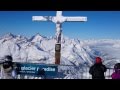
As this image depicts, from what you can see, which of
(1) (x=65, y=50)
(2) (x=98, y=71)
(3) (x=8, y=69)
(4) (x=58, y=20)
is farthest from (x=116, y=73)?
(3) (x=8, y=69)

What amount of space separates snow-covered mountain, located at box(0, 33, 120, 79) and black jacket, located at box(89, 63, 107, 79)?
6cm

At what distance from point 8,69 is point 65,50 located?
31.9 inches

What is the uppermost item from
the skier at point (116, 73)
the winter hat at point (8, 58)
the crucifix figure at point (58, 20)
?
the crucifix figure at point (58, 20)

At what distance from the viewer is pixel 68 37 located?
3.19 metres

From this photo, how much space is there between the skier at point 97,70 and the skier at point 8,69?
3.38 ft

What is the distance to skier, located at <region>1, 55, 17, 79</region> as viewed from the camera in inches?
125

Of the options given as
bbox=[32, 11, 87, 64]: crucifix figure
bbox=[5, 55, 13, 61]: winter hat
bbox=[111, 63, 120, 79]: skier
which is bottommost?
bbox=[111, 63, 120, 79]: skier

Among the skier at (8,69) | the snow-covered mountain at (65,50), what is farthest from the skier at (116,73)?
the skier at (8,69)

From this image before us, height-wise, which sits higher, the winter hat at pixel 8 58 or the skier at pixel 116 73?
the winter hat at pixel 8 58

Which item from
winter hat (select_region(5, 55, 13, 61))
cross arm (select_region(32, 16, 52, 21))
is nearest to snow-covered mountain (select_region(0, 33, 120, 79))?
winter hat (select_region(5, 55, 13, 61))

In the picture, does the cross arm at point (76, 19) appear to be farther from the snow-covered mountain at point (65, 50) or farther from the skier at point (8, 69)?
the skier at point (8, 69)

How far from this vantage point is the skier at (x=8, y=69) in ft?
10.4

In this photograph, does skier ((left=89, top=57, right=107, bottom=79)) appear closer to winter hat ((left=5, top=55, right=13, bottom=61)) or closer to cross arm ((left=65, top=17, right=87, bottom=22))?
cross arm ((left=65, top=17, right=87, bottom=22))
